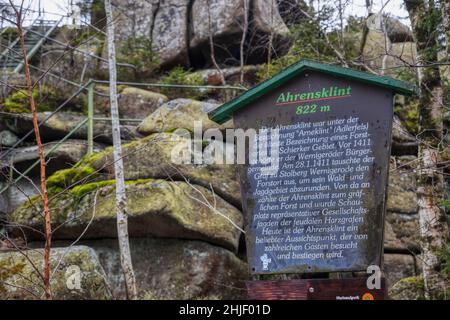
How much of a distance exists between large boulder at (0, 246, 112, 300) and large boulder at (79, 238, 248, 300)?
132 centimetres

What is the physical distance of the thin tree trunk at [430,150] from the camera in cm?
895

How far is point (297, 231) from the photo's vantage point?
675 centimetres

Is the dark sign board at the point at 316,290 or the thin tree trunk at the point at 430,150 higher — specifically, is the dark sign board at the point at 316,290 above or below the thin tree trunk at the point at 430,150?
below

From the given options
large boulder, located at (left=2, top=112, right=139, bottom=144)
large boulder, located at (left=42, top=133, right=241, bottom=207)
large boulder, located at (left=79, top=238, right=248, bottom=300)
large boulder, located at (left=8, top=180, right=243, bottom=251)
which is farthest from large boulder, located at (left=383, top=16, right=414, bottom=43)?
large boulder, located at (left=79, top=238, right=248, bottom=300)

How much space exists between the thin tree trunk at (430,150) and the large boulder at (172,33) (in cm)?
899

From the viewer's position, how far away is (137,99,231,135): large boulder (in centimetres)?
1238

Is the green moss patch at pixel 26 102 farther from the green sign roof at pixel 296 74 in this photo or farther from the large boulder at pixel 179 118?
the green sign roof at pixel 296 74

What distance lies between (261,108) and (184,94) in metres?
9.21

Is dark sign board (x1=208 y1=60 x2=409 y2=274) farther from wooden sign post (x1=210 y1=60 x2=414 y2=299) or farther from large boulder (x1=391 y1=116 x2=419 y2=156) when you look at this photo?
large boulder (x1=391 y1=116 x2=419 y2=156)

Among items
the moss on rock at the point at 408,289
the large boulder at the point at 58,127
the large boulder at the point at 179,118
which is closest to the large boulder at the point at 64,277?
the large boulder at the point at 179,118

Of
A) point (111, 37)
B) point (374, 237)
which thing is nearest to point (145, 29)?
point (111, 37)

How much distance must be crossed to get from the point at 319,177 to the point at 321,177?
2 cm
